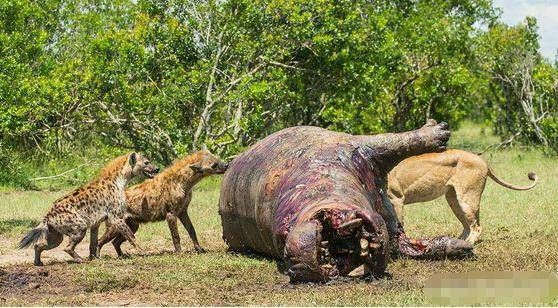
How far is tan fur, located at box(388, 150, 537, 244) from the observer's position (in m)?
11.3

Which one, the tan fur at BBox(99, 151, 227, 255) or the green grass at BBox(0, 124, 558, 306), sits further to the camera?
the tan fur at BBox(99, 151, 227, 255)

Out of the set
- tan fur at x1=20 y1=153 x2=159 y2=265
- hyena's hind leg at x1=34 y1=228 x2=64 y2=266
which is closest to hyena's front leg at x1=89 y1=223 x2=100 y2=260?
tan fur at x1=20 y1=153 x2=159 y2=265

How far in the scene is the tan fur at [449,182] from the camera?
1130 centimetres

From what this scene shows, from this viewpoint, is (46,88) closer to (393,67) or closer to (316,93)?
(316,93)

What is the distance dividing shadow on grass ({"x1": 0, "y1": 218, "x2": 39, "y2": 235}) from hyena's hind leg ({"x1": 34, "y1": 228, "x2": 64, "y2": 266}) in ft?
8.78

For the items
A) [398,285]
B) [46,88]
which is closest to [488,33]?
[46,88]

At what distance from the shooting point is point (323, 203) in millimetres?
7984

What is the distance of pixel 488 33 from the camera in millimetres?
26531

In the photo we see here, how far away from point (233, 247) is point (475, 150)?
16531 mm

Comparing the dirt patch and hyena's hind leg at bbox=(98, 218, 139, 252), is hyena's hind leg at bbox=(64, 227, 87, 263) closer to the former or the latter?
hyena's hind leg at bbox=(98, 218, 139, 252)

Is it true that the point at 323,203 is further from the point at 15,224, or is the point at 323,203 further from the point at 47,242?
the point at 15,224

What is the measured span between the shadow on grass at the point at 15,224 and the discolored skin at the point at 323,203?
365 centimetres

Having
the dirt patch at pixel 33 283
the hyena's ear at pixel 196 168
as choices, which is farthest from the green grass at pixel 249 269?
the hyena's ear at pixel 196 168

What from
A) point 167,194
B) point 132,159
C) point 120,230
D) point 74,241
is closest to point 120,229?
point 120,230
